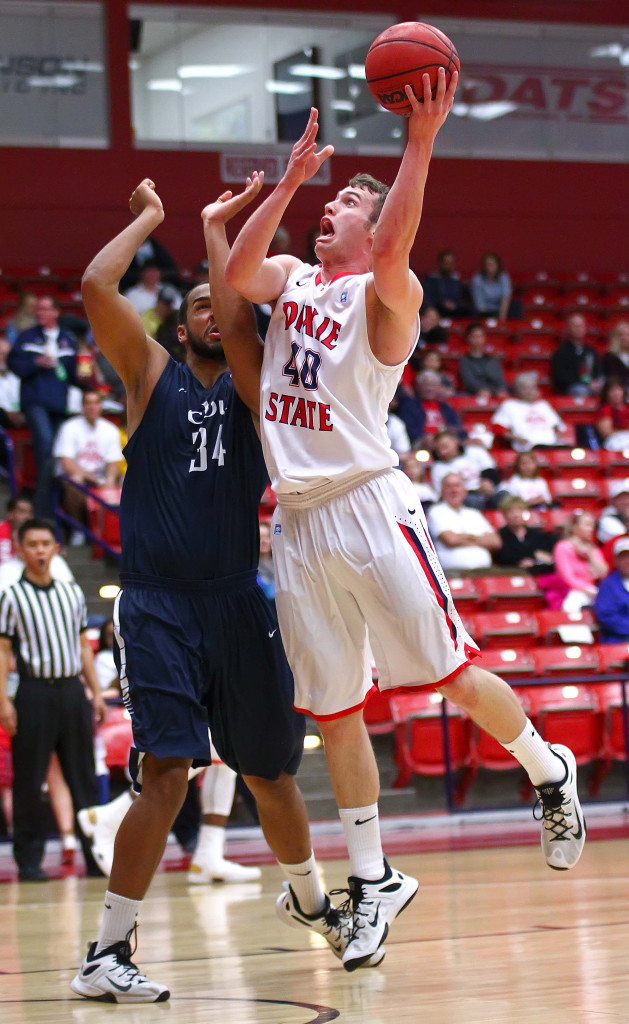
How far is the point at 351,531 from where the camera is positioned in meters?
4.05

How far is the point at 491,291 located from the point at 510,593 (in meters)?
6.75

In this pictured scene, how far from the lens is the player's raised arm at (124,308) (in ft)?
13.5

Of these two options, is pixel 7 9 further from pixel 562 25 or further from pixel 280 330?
pixel 280 330

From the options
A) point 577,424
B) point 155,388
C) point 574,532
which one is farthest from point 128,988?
point 577,424

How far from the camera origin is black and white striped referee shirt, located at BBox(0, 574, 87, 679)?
25.6 ft

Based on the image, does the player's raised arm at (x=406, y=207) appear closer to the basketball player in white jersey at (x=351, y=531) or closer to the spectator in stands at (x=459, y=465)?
the basketball player in white jersey at (x=351, y=531)

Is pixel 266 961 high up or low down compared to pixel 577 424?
down

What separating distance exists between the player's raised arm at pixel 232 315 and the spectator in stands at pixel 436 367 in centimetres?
955

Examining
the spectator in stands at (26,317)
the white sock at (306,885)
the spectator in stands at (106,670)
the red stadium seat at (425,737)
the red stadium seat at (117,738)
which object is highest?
the spectator in stands at (26,317)

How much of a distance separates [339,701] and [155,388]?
1.13 m

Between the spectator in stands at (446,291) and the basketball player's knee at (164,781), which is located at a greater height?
the spectator in stands at (446,291)

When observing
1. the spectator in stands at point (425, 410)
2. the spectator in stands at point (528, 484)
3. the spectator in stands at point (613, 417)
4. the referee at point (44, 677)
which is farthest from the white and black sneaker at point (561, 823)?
the spectator in stands at point (613, 417)

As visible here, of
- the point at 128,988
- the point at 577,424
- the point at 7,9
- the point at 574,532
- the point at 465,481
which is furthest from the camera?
the point at 7,9

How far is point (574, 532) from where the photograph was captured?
11156 mm
